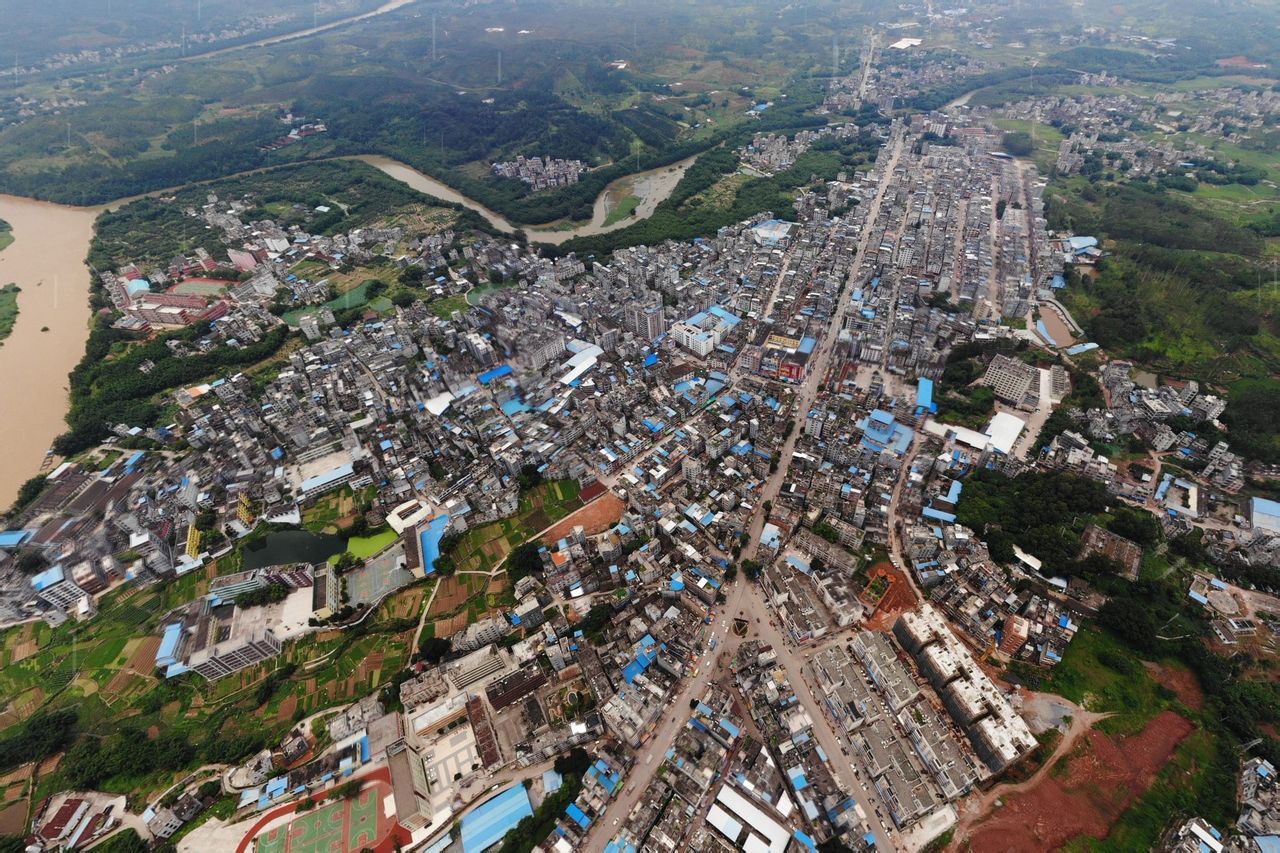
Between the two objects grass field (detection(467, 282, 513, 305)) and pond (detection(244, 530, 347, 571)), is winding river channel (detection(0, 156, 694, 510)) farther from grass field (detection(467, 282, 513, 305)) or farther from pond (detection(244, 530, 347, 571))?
pond (detection(244, 530, 347, 571))

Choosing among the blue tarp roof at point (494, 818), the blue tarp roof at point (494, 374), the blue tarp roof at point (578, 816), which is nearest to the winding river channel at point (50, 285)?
the blue tarp roof at point (494, 374)

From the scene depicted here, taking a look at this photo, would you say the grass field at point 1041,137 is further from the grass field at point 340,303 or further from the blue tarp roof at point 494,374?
the grass field at point 340,303

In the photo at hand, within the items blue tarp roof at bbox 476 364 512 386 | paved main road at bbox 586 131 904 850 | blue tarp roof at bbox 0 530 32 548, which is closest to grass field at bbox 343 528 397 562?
blue tarp roof at bbox 476 364 512 386

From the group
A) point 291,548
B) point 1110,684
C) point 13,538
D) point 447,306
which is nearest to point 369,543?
point 291,548

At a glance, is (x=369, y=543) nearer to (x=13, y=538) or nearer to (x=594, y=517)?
(x=594, y=517)

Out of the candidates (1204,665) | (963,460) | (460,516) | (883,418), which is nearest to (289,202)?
(460,516)
